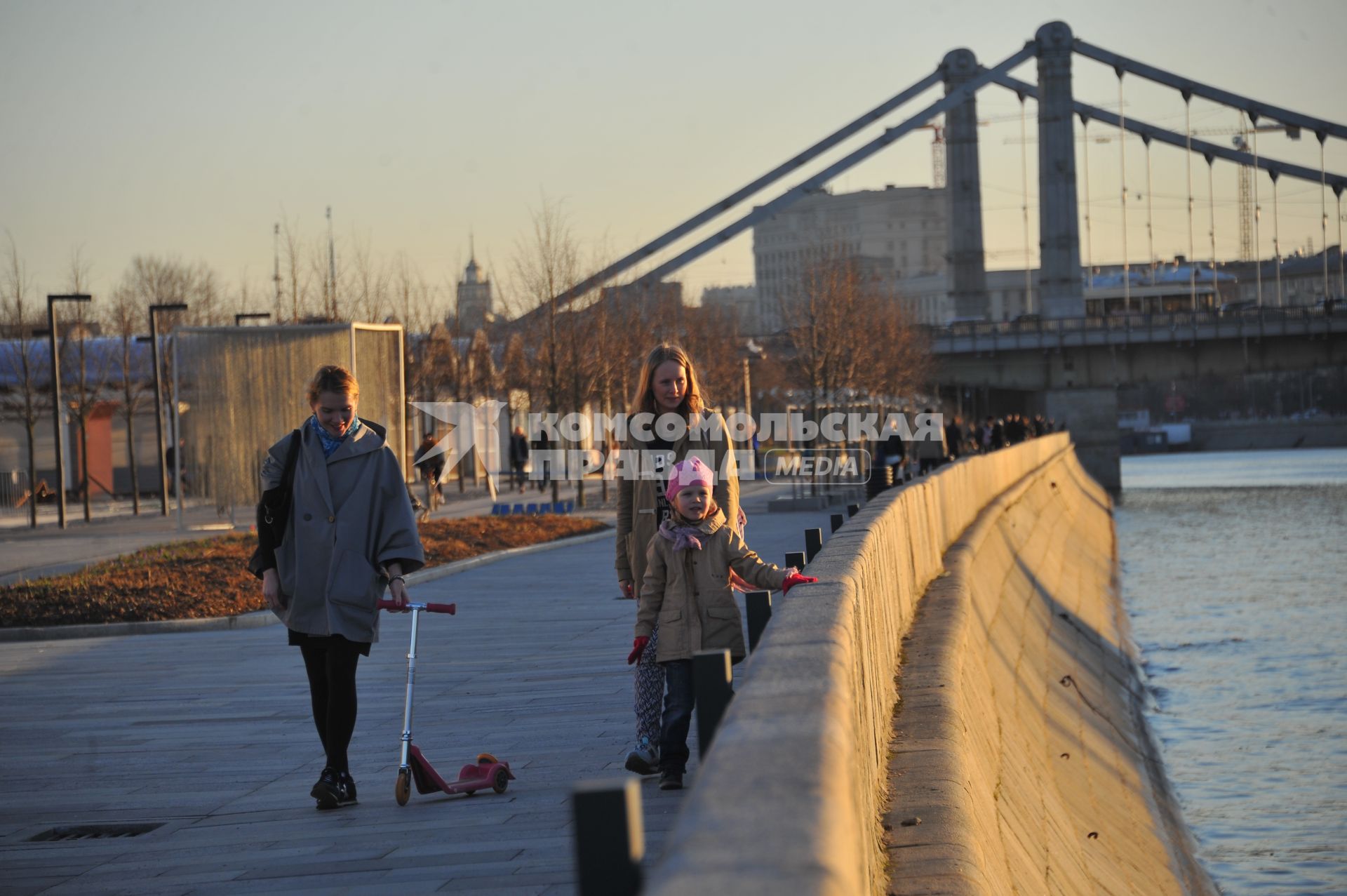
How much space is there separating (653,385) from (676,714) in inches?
47.9

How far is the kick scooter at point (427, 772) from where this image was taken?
6145 mm

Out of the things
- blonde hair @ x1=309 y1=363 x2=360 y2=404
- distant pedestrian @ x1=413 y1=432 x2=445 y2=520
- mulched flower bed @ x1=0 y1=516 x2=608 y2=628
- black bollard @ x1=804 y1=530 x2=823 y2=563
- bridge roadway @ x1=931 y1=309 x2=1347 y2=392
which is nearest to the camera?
blonde hair @ x1=309 y1=363 x2=360 y2=404

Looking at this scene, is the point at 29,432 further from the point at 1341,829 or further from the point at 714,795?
the point at 714,795

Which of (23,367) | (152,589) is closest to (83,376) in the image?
(23,367)

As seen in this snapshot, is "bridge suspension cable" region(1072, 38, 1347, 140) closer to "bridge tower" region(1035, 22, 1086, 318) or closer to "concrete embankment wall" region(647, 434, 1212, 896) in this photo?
"bridge tower" region(1035, 22, 1086, 318)

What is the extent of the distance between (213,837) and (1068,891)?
4386 millimetres

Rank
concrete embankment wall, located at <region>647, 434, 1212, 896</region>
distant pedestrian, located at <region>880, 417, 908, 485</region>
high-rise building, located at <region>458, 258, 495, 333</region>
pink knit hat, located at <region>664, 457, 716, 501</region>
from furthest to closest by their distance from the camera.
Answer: high-rise building, located at <region>458, 258, 495, 333</region>
distant pedestrian, located at <region>880, 417, 908, 485</region>
pink knit hat, located at <region>664, 457, 716, 501</region>
concrete embankment wall, located at <region>647, 434, 1212, 896</region>

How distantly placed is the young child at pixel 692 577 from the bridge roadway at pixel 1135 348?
198 ft

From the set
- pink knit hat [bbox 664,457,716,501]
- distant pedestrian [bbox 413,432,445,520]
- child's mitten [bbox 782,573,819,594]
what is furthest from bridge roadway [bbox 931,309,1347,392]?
pink knit hat [bbox 664,457,716,501]

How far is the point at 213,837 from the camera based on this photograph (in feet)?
19.4

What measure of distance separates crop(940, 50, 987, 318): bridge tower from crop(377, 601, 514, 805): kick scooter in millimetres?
79312

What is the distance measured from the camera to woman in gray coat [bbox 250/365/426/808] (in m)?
6.12

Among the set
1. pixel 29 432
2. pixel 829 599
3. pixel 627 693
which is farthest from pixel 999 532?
pixel 29 432

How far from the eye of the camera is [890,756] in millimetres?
6211
